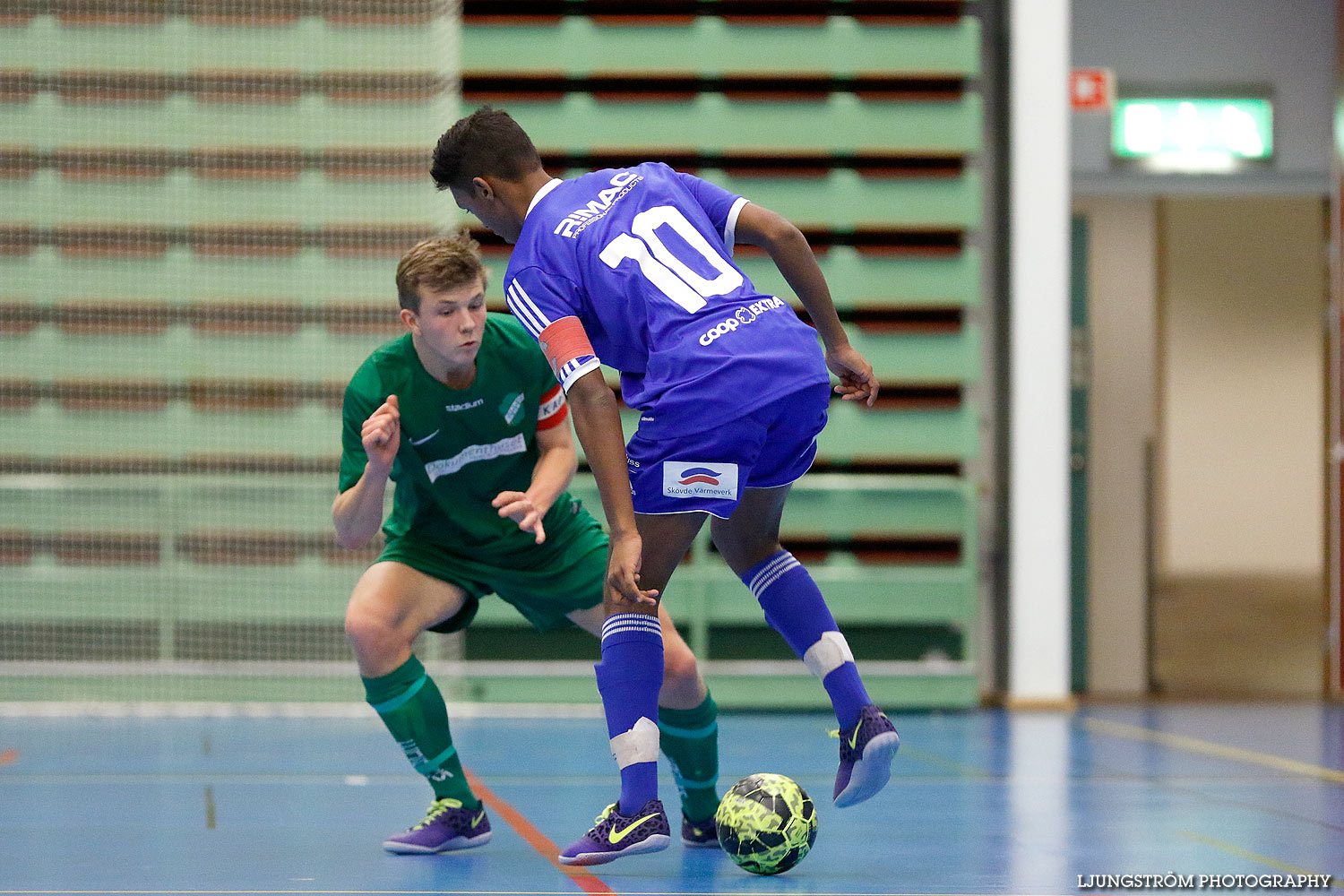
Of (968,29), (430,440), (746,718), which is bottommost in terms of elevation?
(746,718)

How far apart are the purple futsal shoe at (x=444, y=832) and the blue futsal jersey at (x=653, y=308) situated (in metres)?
1.07

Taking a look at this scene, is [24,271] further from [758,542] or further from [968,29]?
[758,542]

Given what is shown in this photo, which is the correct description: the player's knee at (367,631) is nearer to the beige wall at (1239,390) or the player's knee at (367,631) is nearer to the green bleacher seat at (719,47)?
the green bleacher seat at (719,47)

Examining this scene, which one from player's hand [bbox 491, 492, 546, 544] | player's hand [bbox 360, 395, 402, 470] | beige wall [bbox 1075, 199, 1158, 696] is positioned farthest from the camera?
beige wall [bbox 1075, 199, 1158, 696]

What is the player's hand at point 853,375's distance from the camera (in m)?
2.94

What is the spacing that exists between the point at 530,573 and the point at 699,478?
32.2 inches

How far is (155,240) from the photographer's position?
715cm

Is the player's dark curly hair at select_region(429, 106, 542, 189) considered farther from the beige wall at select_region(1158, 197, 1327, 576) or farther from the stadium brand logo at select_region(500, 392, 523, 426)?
the beige wall at select_region(1158, 197, 1327, 576)

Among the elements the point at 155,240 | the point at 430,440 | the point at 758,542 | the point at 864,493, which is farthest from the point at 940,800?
the point at 155,240

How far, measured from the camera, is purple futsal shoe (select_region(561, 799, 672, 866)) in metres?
2.63

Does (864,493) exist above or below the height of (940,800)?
above

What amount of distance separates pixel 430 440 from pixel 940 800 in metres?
1.82

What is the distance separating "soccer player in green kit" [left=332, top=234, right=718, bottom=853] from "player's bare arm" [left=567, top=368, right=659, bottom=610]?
0.48 metres

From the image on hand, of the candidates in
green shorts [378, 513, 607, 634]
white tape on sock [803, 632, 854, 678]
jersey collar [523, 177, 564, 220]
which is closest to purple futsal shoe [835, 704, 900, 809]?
white tape on sock [803, 632, 854, 678]
